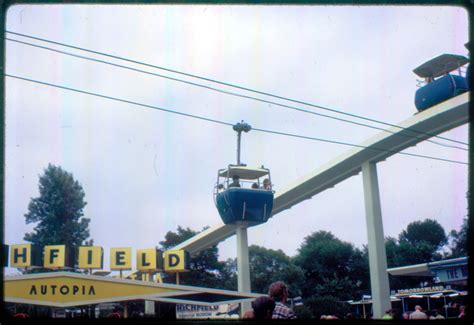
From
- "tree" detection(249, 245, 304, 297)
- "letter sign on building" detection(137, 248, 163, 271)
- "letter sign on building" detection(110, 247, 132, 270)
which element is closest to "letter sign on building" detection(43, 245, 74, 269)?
"letter sign on building" detection(110, 247, 132, 270)

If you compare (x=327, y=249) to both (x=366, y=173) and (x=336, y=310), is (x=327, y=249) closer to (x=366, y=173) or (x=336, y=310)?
(x=336, y=310)

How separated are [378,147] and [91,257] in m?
12.4

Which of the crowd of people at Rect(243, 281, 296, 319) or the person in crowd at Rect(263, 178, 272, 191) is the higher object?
the person in crowd at Rect(263, 178, 272, 191)

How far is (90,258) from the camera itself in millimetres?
20766

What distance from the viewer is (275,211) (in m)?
20.1

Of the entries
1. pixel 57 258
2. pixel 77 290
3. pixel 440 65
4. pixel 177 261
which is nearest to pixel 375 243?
pixel 440 65

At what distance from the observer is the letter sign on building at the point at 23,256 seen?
19594mm

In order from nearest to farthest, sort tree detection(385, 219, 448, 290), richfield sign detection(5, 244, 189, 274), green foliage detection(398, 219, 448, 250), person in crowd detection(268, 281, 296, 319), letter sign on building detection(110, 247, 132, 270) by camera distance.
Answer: person in crowd detection(268, 281, 296, 319) < richfield sign detection(5, 244, 189, 274) < letter sign on building detection(110, 247, 132, 270) < tree detection(385, 219, 448, 290) < green foliage detection(398, 219, 448, 250)

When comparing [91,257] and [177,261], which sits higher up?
[91,257]

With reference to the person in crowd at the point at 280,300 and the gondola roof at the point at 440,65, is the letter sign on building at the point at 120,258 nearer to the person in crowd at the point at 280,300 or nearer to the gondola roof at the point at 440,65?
the gondola roof at the point at 440,65

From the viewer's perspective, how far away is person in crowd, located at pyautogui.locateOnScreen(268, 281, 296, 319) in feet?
11.4

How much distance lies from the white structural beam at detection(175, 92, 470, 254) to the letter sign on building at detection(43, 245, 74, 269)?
8.33 metres

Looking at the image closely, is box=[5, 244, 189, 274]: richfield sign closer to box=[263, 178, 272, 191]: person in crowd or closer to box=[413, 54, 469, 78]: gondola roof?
box=[263, 178, 272, 191]: person in crowd

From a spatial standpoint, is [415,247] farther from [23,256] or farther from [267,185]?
[23,256]
